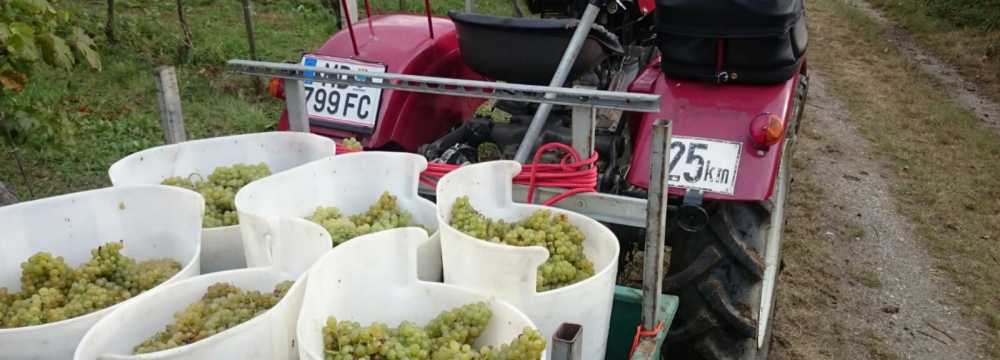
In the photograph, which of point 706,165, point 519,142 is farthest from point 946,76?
point 706,165

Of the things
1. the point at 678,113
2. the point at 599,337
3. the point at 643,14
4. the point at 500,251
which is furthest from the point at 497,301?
the point at 643,14

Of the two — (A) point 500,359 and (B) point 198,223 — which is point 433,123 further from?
(A) point 500,359

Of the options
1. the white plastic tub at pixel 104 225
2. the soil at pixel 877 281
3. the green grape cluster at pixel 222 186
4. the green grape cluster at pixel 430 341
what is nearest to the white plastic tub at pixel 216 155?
the green grape cluster at pixel 222 186

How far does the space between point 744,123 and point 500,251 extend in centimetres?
110

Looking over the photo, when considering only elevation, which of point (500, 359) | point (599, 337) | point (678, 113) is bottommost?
point (599, 337)

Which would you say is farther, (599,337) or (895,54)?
(895,54)

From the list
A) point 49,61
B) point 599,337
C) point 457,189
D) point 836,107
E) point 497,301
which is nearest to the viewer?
point 497,301

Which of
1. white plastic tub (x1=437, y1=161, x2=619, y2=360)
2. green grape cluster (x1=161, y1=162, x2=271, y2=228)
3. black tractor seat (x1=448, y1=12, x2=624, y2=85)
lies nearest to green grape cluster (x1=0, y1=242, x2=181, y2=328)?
green grape cluster (x1=161, y1=162, x2=271, y2=228)

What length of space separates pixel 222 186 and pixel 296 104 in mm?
465

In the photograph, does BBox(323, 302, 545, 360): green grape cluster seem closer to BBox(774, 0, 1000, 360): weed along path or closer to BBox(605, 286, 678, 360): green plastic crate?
BBox(605, 286, 678, 360): green plastic crate

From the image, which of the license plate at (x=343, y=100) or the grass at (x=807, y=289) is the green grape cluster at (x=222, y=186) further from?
the grass at (x=807, y=289)

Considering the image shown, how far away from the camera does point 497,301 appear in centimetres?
155

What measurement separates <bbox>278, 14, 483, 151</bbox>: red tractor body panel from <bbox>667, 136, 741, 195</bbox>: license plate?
1.11 meters

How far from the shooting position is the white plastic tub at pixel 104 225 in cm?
180
